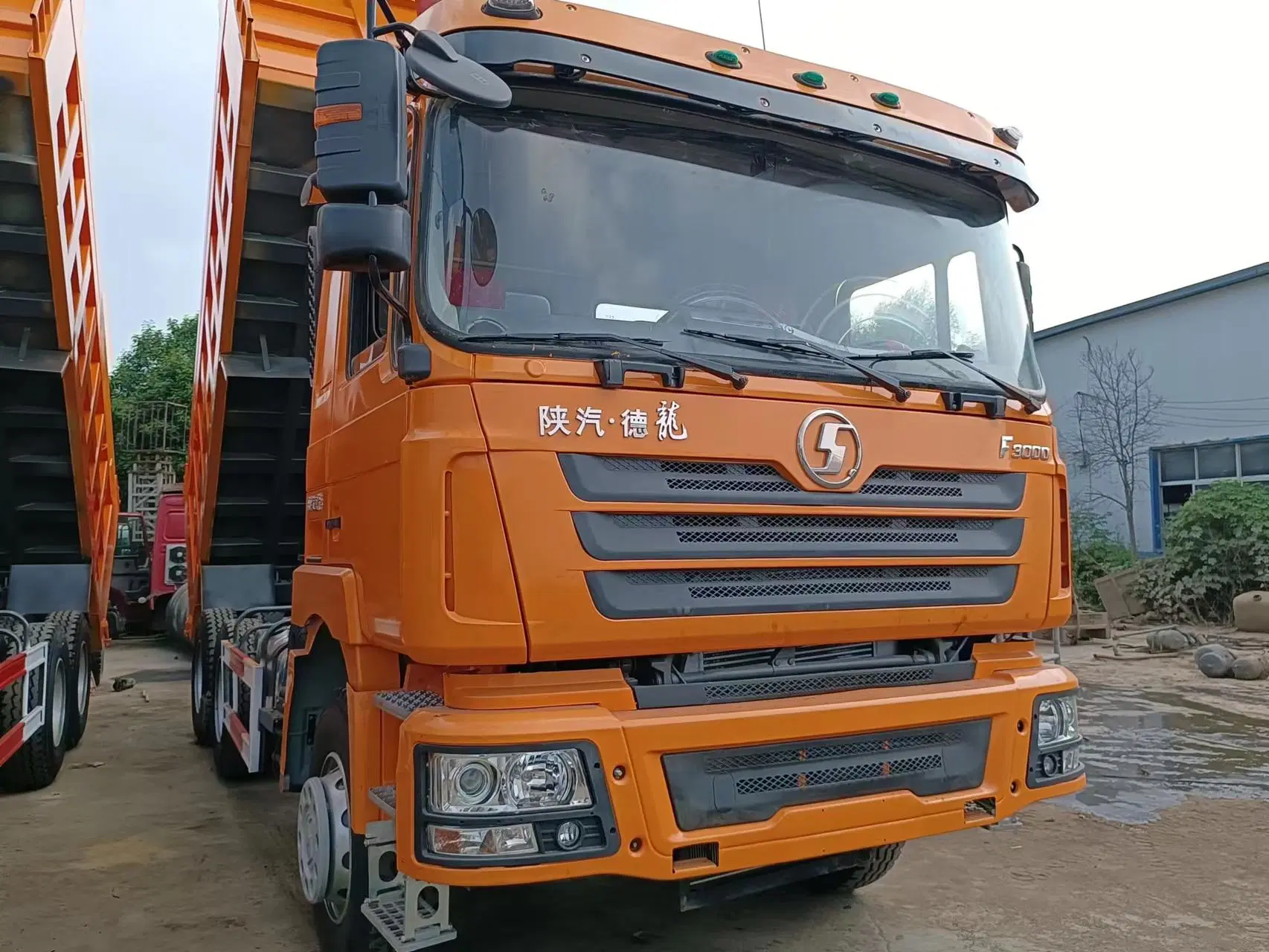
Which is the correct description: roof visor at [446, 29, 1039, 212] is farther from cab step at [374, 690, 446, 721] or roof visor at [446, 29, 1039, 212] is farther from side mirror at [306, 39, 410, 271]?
cab step at [374, 690, 446, 721]

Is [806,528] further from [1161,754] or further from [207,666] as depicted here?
[207,666]

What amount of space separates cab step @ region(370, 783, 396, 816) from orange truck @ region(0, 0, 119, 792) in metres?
3.48

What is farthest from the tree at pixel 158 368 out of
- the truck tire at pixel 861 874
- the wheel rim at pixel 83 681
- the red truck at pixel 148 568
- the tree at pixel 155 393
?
the truck tire at pixel 861 874

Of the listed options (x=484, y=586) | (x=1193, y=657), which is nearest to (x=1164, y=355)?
(x=1193, y=657)

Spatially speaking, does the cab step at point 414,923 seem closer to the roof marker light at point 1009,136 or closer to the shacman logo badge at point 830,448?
the shacman logo badge at point 830,448

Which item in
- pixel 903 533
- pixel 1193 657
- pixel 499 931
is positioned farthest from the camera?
pixel 1193 657

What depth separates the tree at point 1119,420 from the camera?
16.7 metres

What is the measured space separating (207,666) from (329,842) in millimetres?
4044

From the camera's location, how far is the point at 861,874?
152 inches

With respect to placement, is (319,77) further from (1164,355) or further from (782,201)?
(1164,355)

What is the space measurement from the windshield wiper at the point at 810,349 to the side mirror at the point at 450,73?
79 cm

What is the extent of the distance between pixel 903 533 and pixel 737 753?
822 mm

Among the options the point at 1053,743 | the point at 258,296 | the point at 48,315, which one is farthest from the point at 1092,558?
the point at 48,315

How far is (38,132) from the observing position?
4676mm
